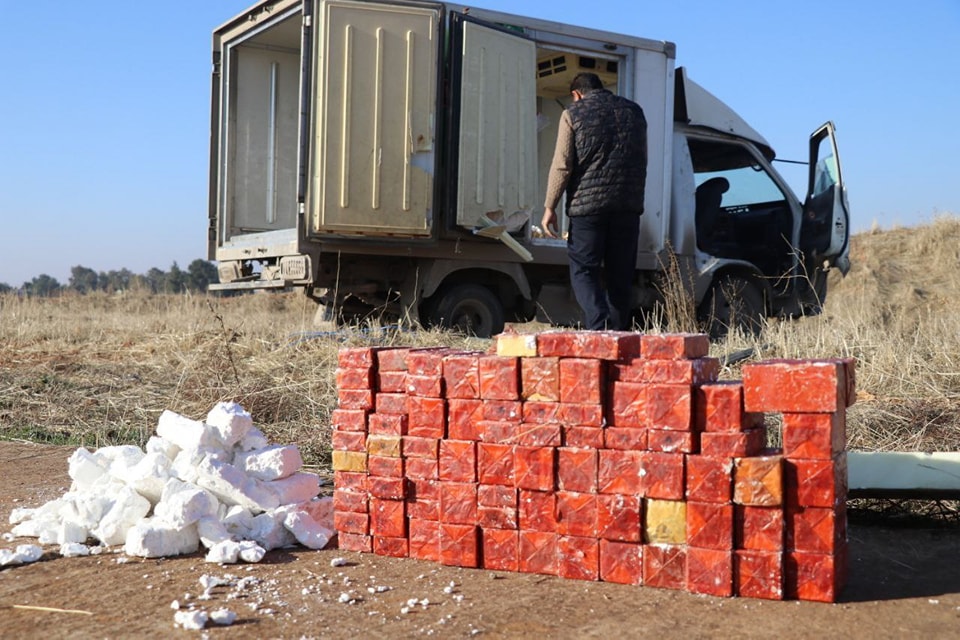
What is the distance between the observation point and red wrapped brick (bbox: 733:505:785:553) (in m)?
3.06

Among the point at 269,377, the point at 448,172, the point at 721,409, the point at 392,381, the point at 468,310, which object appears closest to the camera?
the point at 721,409

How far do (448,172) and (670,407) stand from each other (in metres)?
5.12

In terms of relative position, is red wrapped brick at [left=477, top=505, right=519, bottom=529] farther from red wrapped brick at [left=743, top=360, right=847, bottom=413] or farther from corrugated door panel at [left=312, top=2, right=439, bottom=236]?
corrugated door panel at [left=312, top=2, right=439, bottom=236]

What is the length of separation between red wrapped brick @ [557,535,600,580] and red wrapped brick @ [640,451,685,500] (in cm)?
28

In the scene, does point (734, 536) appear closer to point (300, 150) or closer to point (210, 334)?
point (300, 150)

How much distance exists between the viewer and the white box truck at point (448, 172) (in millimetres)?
7609

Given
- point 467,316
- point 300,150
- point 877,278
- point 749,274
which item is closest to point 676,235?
point 749,274

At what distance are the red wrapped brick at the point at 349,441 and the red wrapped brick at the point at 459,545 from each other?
0.49m

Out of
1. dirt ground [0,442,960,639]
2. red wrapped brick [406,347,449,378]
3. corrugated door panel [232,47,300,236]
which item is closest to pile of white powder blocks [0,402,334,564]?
dirt ground [0,442,960,639]

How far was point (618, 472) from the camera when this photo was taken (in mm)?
3283

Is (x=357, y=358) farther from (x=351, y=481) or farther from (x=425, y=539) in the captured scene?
(x=425, y=539)

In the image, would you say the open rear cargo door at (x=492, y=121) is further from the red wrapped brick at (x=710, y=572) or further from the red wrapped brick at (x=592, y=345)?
the red wrapped brick at (x=710, y=572)

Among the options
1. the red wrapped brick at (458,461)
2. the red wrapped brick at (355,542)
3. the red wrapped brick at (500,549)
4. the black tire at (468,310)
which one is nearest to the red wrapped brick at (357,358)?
the red wrapped brick at (458,461)

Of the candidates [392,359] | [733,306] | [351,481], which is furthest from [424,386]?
[733,306]
